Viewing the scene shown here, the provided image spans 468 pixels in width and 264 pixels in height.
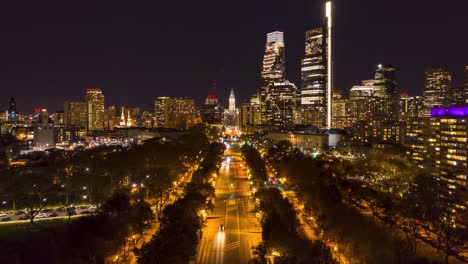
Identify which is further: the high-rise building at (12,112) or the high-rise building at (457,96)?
the high-rise building at (12,112)

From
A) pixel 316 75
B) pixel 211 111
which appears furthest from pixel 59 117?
pixel 316 75

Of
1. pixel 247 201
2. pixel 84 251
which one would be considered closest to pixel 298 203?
pixel 247 201

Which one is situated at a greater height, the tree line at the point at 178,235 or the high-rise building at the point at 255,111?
the high-rise building at the point at 255,111

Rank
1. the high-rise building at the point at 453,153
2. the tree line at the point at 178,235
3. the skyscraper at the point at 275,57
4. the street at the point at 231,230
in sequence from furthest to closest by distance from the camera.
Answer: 1. the skyscraper at the point at 275,57
2. the high-rise building at the point at 453,153
3. the street at the point at 231,230
4. the tree line at the point at 178,235

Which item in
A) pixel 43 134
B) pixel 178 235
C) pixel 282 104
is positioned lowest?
pixel 178 235

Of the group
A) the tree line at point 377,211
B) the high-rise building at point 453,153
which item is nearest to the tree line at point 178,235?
the tree line at point 377,211

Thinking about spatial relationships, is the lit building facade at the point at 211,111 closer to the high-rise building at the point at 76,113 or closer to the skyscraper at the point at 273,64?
the skyscraper at the point at 273,64

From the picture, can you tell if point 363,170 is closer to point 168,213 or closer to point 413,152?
point 413,152

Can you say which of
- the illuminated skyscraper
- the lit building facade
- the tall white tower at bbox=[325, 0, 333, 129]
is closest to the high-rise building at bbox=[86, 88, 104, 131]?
the lit building facade

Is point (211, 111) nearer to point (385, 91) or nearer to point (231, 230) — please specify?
point (385, 91)
